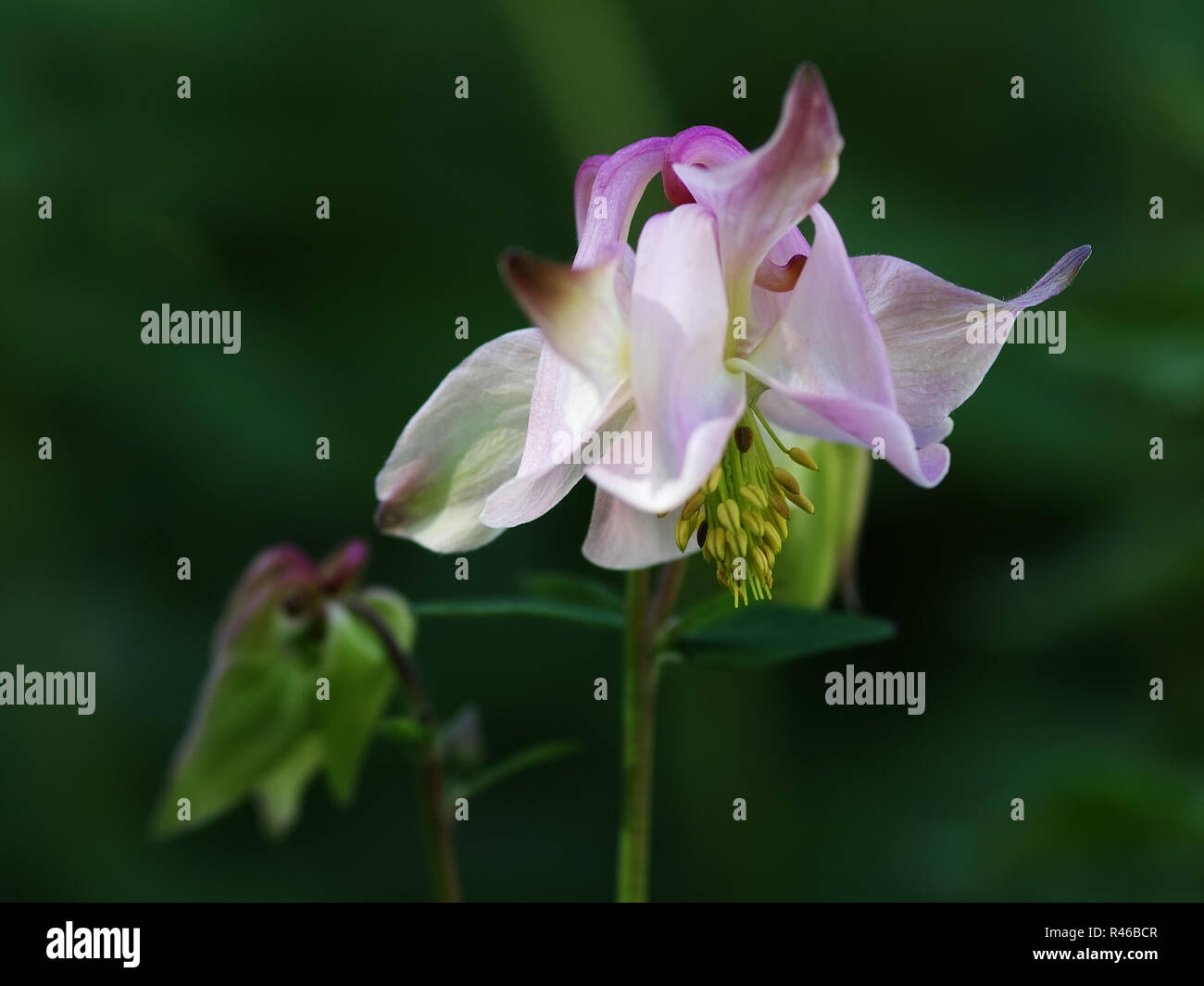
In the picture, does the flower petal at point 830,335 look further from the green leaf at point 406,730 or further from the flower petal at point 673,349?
the green leaf at point 406,730

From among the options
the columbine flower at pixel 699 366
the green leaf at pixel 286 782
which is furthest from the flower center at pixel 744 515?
the green leaf at pixel 286 782

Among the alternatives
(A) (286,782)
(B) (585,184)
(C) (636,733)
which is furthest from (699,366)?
(A) (286,782)
